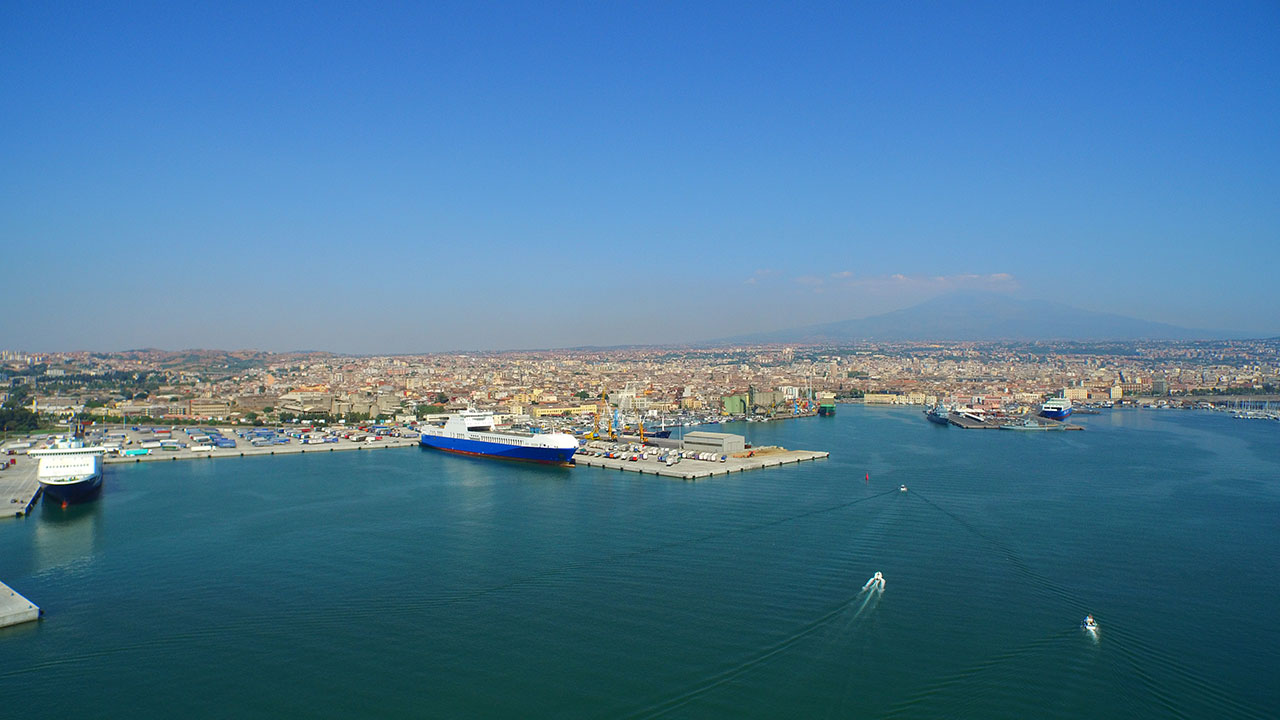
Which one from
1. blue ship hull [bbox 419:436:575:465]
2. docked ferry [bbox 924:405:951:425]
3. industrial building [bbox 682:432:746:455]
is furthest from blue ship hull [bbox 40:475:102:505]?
docked ferry [bbox 924:405:951:425]

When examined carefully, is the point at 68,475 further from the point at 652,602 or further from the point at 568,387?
the point at 568,387

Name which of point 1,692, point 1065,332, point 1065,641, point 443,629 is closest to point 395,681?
point 443,629

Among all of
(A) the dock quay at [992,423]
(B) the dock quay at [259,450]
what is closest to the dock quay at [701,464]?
(B) the dock quay at [259,450]

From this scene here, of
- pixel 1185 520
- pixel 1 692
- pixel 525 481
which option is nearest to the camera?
pixel 1 692

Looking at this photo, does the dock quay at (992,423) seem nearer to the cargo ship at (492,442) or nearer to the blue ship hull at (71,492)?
the cargo ship at (492,442)

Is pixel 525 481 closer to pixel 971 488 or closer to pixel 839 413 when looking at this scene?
pixel 971 488

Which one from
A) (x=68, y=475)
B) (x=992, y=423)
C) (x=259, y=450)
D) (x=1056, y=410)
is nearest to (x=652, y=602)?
(x=68, y=475)

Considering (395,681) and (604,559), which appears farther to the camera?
(604,559)
